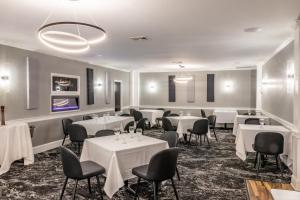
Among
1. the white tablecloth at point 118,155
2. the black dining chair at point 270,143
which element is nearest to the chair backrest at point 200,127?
the black dining chair at point 270,143

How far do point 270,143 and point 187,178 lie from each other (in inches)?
61.3

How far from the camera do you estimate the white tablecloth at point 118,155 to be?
295 cm

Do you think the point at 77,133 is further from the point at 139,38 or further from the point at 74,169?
the point at 139,38

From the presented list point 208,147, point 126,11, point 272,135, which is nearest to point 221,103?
point 208,147

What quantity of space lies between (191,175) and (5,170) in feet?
11.3

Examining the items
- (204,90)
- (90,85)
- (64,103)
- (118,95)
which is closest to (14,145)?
(64,103)

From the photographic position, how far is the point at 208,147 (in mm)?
6340

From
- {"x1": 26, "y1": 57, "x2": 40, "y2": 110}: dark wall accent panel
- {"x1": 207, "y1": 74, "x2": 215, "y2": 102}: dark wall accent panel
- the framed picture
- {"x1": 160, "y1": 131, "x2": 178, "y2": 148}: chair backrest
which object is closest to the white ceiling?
{"x1": 26, "y1": 57, "x2": 40, "y2": 110}: dark wall accent panel

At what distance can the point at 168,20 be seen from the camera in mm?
3574

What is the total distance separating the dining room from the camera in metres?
2.96

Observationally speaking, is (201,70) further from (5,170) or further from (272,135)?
(5,170)

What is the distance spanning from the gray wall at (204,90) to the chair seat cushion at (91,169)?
7.98m

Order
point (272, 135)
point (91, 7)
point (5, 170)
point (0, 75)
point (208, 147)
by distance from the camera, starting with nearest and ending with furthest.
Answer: point (91, 7)
point (272, 135)
point (5, 170)
point (0, 75)
point (208, 147)

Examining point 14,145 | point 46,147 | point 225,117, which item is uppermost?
point 225,117
